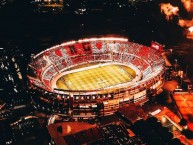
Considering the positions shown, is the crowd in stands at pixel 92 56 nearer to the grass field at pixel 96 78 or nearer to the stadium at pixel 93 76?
the stadium at pixel 93 76

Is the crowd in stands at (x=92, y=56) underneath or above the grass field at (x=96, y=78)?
above

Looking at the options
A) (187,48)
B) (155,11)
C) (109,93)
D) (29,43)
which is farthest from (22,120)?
(155,11)

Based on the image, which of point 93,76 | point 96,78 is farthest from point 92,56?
point 96,78

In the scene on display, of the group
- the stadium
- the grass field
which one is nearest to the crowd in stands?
the stadium

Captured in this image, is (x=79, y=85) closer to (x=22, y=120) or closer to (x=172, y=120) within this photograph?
(x=22, y=120)

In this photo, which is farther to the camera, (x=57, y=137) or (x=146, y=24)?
(x=146, y=24)

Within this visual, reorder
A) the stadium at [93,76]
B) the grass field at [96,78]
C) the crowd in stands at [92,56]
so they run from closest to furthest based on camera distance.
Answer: the stadium at [93,76]
the grass field at [96,78]
the crowd in stands at [92,56]

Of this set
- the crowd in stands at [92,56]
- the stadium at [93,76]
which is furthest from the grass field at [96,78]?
the crowd in stands at [92,56]

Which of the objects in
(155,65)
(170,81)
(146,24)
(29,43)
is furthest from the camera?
(146,24)
